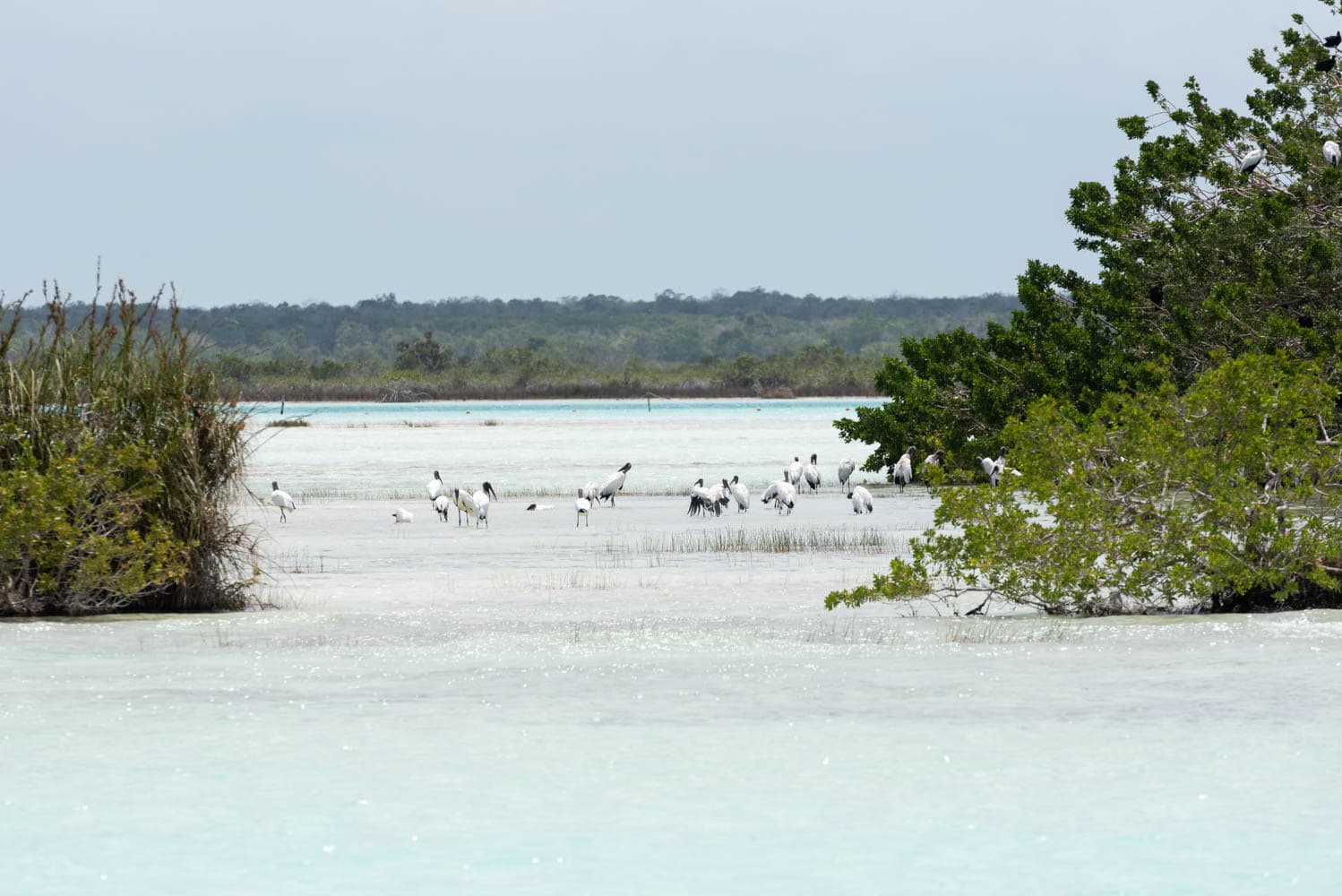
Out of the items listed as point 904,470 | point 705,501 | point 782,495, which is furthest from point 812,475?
point 705,501

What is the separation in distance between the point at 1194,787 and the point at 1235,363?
19.8 feet

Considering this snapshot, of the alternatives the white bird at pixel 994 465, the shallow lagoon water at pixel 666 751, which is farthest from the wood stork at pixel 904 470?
the shallow lagoon water at pixel 666 751

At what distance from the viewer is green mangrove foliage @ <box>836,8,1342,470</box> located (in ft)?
81.2

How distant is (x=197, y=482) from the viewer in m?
14.0

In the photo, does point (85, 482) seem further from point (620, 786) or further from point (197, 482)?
point (620, 786)

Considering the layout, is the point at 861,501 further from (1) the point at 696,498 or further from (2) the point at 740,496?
(1) the point at 696,498

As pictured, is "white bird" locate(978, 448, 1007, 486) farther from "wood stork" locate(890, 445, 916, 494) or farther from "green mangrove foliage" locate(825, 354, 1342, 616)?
"green mangrove foliage" locate(825, 354, 1342, 616)

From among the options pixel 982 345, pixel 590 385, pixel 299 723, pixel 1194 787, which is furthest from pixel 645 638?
pixel 590 385

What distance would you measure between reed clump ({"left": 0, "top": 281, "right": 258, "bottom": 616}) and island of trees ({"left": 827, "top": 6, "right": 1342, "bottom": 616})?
5084mm

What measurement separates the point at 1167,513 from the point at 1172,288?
49.3ft

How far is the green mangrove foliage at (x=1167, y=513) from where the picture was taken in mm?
13352

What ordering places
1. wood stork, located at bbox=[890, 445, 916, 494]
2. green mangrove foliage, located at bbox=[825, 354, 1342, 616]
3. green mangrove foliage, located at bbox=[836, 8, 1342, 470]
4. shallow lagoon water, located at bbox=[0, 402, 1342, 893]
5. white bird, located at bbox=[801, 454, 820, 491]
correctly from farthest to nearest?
white bird, located at bbox=[801, 454, 820, 491] → wood stork, located at bbox=[890, 445, 916, 494] → green mangrove foliage, located at bbox=[836, 8, 1342, 470] → green mangrove foliage, located at bbox=[825, 354, 1342, 616] → shallow lagoon water, located at bbox=[0, 402, 1342, 893]

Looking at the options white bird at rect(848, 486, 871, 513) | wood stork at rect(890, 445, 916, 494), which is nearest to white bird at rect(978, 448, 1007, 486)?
wood stork at rect(890, 445, 916, 494)

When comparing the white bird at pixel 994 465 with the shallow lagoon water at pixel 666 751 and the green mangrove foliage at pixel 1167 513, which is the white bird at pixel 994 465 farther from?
the green mangrove foliage at pixel 1167 513
